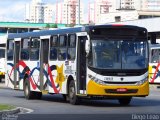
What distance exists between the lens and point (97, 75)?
70.8 feet

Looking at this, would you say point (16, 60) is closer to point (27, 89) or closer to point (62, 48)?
point (27, 89)

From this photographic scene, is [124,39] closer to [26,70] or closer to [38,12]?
[26,70]

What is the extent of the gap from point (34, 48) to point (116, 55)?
6.17 meters

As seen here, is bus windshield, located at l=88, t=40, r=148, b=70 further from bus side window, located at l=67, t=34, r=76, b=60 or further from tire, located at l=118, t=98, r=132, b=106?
tire, located at l=118, t=98, r=132, b=106

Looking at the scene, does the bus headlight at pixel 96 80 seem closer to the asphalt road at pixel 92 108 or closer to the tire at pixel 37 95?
the asphalt road at pixel 92 108

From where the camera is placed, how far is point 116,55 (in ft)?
71.4

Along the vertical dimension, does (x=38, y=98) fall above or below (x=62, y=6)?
below

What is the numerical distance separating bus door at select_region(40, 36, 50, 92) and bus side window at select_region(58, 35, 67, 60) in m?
1.40

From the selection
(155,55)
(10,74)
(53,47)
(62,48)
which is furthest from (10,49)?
(155,55)

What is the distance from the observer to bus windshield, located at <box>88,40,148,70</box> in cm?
2167

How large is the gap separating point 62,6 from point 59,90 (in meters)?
129

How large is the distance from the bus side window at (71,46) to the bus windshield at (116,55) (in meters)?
1.29

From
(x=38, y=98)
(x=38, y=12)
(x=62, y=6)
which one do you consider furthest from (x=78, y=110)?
(x=38, y=12)

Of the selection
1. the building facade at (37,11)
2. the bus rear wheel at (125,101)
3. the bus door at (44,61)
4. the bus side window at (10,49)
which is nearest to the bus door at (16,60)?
the bus side window at (10,49)
